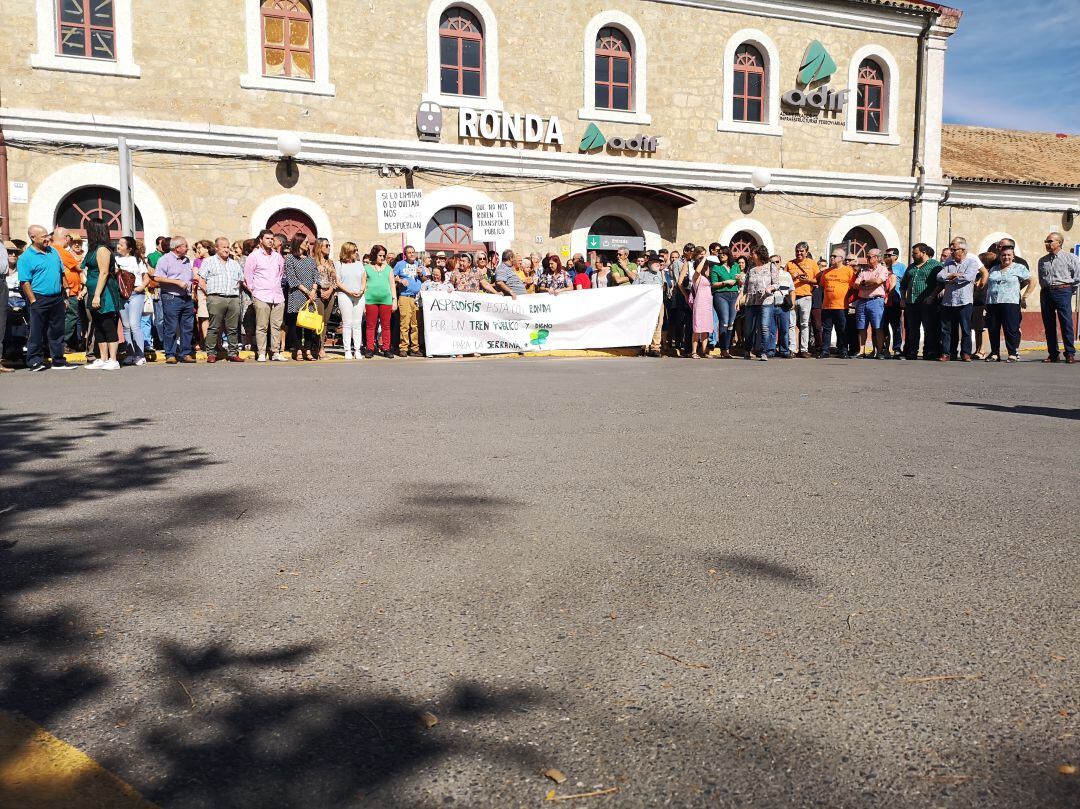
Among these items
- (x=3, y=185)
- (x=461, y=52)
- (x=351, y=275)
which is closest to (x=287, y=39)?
(x=461, y=52)

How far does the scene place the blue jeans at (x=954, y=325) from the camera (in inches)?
612

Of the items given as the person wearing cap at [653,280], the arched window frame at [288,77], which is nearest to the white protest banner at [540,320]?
the person wearing cap at [653,280]

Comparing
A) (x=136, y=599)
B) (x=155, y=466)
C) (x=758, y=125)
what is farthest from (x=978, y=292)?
(x=136, y=599)

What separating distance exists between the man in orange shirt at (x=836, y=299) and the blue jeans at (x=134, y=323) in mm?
10848

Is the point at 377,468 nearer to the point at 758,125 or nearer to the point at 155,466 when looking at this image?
the point at 155,466

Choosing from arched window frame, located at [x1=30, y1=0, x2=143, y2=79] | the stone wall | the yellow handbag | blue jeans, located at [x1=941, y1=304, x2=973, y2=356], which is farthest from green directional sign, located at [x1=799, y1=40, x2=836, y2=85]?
arched window frame, located at [x1=30, y1=0, x2=143, y2=79]

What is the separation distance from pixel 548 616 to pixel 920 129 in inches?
951

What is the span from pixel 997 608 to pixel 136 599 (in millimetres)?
2920

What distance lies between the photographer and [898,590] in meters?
3.35

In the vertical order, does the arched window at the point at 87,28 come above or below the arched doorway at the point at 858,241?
above

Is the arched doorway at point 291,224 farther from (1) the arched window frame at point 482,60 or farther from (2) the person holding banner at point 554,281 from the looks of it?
(2) the person holding banner at point 554,281

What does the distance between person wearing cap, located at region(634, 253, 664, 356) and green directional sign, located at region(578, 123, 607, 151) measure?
5.01 m

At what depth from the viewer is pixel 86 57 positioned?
17.1 metres

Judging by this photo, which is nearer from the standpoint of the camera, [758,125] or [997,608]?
[997,608]
